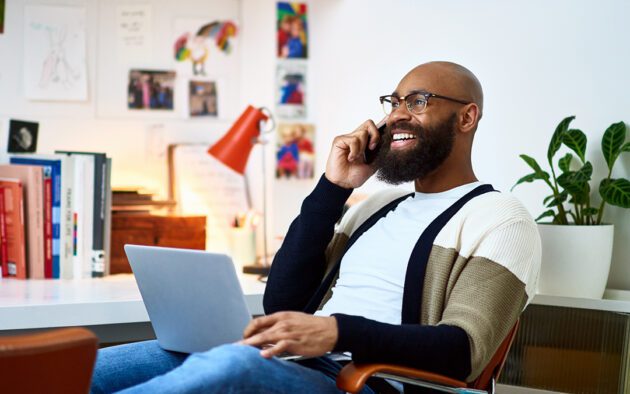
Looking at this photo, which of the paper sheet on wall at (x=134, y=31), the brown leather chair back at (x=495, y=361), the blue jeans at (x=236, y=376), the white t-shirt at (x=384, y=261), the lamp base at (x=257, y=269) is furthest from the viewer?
the paper sheet on wall at (x=134, y=31)

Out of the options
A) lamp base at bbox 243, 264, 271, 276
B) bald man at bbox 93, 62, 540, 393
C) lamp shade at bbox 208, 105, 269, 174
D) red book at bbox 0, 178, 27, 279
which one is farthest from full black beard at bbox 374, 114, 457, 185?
red book at bbox 0, 178, 27, 279

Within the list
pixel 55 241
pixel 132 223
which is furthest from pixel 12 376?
pixel 132 223

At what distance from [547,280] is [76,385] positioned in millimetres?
1280

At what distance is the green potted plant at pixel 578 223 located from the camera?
6.50 feet

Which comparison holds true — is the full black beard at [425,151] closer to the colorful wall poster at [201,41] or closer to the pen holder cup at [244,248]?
the pen holder cup at [244,248]

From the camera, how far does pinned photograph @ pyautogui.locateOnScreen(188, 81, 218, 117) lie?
11.4ft

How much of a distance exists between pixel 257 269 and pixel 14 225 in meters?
0.77

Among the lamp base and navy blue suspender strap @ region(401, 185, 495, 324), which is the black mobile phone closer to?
navy blue suspender strap @ region(401, 185, 495, 324)

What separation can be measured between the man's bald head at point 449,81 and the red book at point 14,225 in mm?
1300

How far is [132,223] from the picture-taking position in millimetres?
2812

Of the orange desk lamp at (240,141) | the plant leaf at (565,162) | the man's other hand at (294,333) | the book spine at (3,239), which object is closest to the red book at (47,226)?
the book spine at (3,239)

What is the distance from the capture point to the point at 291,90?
10.7 ft

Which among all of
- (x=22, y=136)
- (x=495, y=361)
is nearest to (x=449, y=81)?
(x=495, y=361)

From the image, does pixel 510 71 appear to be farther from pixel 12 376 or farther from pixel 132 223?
pixel 12 376
